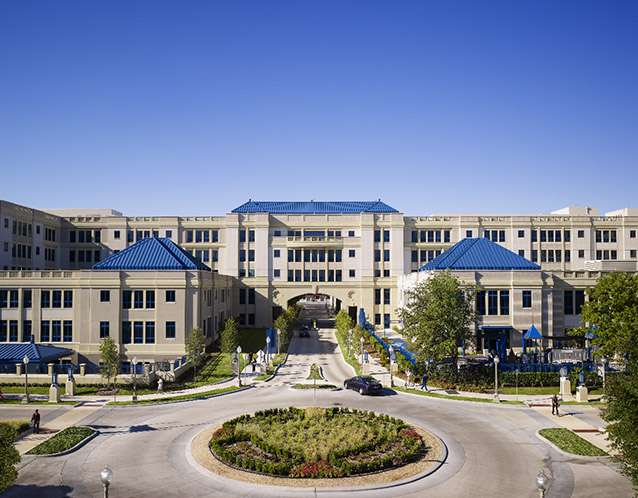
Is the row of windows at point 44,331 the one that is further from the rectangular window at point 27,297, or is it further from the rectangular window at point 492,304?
the rectangular window at point 492,304

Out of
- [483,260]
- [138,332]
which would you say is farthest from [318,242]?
[138,332]

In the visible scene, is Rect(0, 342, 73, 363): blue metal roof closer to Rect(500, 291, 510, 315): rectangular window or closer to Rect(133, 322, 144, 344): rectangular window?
Rect(133, 322, 144, 344): rectangular window

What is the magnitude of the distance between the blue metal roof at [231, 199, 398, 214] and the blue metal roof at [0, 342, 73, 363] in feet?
133

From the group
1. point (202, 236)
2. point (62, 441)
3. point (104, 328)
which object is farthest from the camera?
point (202, 236)

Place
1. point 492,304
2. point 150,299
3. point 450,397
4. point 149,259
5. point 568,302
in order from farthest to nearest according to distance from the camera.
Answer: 1. point 568,302
2. point 492,304
3. point 149,259
4. point 150,299
5. point 450,397

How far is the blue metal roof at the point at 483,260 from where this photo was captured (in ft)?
187

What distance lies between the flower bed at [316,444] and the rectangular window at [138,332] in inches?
942

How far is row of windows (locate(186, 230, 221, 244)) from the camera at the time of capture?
8312 centimetres

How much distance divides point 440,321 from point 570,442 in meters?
15.2

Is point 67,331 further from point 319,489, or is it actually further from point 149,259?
point 319,489

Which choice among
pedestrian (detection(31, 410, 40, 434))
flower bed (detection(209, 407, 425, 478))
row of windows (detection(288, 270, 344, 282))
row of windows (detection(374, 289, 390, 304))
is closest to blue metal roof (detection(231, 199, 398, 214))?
row of windows (detection(288, 270, 344, 282))

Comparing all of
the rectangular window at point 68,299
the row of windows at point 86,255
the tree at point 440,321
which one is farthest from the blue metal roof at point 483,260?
the row of windows at point 86,255

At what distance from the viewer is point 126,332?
50.4 meters

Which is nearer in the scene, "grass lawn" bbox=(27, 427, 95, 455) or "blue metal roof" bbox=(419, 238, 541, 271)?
"grass lawn" bbox=(27, 427, 95, 455)
